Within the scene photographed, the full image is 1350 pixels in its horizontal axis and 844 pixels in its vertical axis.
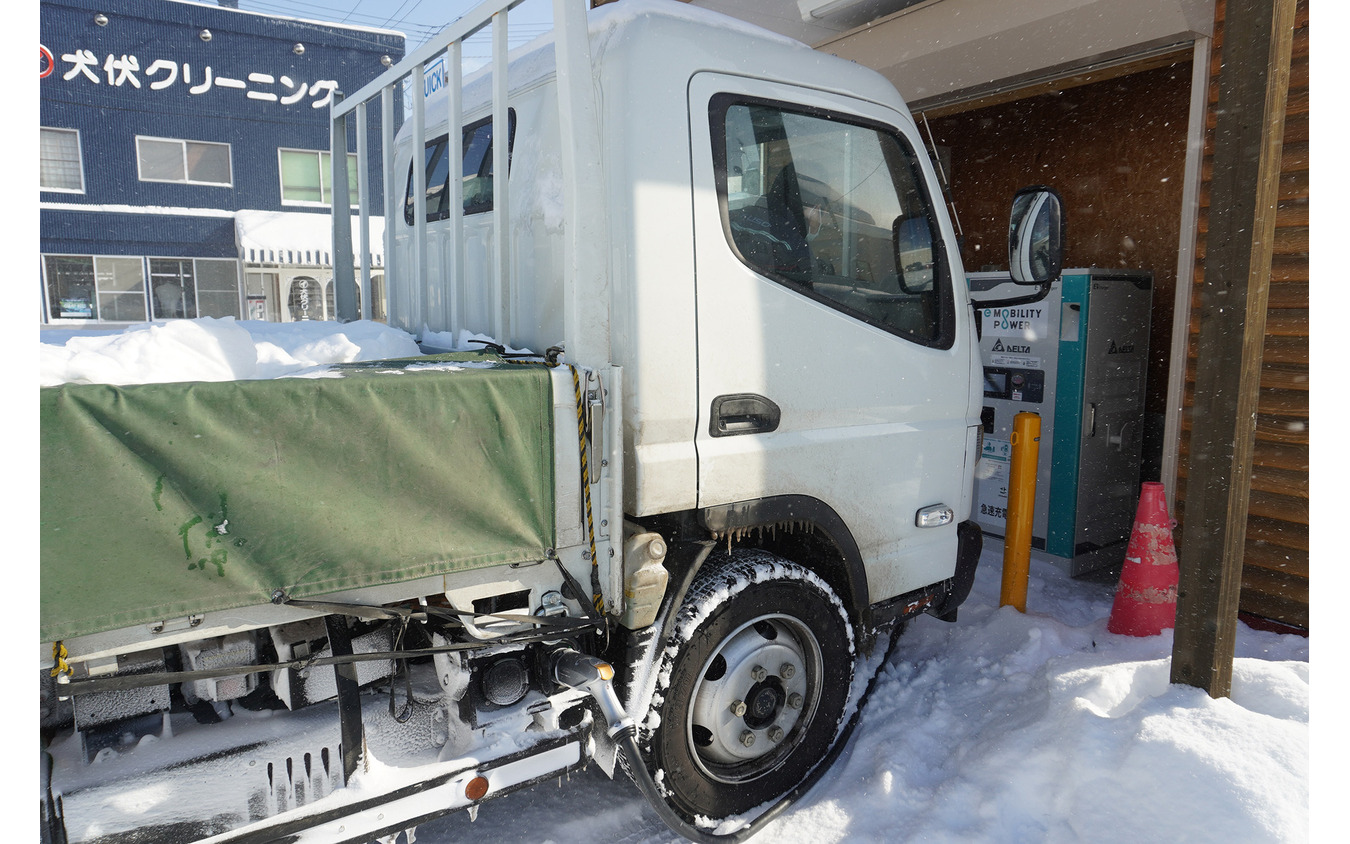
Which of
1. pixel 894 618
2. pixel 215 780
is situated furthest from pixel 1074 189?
pixel 215 780

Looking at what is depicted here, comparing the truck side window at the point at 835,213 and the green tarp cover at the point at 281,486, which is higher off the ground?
the truck side window at the point at 835,213

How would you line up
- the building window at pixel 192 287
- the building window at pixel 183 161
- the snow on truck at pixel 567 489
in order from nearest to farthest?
the snow on truck at pixel 567 489 → the building window at pixel 183 161 → the building window at pixel 192 287

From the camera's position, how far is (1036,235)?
3.08 metres

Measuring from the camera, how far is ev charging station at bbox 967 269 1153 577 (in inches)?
206

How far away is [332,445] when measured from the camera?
6.41 feet

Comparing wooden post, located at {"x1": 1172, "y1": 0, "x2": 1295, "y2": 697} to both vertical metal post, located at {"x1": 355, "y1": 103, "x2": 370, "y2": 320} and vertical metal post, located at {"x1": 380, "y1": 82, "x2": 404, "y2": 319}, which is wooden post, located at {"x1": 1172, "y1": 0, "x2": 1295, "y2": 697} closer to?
vertical metal post, located at {"x1": 380, "y1": 82, "x2": 404, "y2": 319}

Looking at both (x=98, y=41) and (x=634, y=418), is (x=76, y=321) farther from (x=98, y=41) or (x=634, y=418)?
(x=634, y=418)

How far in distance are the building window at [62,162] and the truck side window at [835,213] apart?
74.0 feet

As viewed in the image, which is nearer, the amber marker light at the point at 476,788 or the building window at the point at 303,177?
the amber marker light at the point at 476,788

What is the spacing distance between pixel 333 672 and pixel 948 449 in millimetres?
2417

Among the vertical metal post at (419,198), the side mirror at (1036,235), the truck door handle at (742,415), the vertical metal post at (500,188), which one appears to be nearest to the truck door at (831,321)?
the truck door handle at (742,415)

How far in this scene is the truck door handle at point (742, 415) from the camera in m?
2.59

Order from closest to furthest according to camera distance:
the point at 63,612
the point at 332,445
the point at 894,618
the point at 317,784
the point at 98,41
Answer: the point at 63,612 → the point at 332,445 → the point at 317,784 → the point at 894,618 → the point at 98,41

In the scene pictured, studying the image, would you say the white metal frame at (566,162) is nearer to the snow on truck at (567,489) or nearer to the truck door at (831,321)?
the snow on truck at (567,489)
